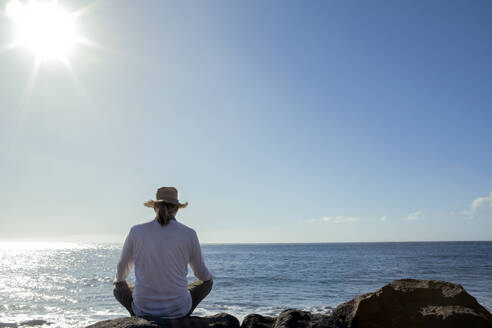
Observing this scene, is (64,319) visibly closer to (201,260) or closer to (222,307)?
(222,307)

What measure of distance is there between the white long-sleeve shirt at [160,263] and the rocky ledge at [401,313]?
0.30 meters

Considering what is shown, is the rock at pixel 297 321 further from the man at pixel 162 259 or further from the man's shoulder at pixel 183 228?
the man's shoulder at pixel 183 228

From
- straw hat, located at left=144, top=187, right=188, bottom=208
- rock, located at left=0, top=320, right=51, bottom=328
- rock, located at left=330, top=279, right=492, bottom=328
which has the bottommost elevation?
rock, located at left=0, top=320, right=51, bottom=328

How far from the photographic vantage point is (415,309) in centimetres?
432

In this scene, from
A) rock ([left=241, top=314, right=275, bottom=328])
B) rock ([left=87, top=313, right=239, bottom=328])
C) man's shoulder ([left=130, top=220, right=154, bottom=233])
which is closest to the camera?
rock ([left=87, top=313, right=239, bottom=328])

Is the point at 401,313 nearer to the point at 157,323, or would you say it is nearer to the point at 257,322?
the point at 257,322

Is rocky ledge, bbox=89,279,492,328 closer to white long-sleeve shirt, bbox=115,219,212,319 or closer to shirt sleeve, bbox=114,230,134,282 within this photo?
white long-sleeve shirt, bbox=115,219,212,319

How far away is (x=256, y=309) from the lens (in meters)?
13.0

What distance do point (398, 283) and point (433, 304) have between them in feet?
1.51

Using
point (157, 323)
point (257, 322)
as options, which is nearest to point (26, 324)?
point (257, 322)

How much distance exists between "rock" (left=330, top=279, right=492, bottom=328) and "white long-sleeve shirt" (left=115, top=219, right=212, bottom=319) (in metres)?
1.92

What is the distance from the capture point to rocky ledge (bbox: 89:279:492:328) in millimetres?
4035

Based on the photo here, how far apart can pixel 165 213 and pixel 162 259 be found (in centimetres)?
46

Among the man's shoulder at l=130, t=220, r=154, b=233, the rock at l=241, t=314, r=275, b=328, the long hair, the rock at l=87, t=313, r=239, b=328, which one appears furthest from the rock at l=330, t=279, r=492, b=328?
the man's shoulder at l=130, t=220, r=154, b=233
